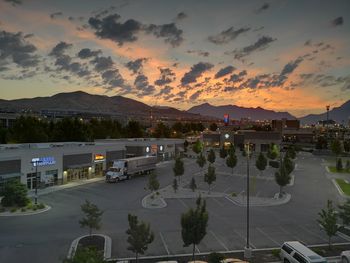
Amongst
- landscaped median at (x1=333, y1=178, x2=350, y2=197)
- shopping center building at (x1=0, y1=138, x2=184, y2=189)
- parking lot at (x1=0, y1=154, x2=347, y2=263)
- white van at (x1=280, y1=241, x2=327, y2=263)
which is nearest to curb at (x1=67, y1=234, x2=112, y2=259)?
parking lot at (x1=0, y1=154, x2=347, y2=263)

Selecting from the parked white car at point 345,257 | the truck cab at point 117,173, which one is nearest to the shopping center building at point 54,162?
the truck cab at point 117,173

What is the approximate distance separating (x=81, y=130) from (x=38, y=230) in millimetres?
71043

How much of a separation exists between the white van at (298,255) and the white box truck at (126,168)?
3799 cm

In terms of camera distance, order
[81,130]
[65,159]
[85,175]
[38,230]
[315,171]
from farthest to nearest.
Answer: [81,130], [315,171], [85,175], [65,159], [38,230]

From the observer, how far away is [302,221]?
34531mm

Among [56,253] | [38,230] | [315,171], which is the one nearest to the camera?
[56,253]

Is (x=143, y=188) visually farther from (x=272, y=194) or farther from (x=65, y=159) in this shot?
(x=272, y=194)

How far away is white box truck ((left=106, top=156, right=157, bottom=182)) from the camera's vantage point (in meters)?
57.6

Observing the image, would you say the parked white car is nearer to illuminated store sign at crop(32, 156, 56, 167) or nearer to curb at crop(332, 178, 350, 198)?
curb at crop(332, 178, 350, 198)

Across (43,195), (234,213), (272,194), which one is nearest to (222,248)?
(234,213)

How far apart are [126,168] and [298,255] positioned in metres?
40.7

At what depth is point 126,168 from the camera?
5941 centimetres

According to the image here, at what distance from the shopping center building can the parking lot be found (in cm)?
505

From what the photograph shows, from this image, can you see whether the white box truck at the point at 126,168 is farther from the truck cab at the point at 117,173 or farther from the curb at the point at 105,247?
the curb at the point at 105,247
